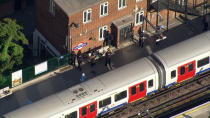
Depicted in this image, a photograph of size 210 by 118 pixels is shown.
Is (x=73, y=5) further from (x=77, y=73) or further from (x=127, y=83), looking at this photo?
(x=127, y=83)

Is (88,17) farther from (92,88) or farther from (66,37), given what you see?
(92,88)

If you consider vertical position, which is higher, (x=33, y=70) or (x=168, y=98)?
(x=33, y=70)

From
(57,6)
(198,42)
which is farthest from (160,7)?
(57,6)

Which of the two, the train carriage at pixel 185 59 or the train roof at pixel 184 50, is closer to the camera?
the train carriage at pixel 185 59

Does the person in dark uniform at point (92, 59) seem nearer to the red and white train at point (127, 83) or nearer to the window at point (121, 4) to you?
the window at point (121, 4)

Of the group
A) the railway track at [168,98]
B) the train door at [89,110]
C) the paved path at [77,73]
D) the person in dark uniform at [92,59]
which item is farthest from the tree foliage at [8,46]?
the railway track at [168,98]

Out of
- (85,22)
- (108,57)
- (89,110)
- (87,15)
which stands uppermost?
(87,15)

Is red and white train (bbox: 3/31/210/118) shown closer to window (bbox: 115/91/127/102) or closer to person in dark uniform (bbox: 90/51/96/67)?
window (bbox: 115/91/127/102)

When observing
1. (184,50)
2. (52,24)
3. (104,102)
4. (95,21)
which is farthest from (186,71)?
(52,24)
